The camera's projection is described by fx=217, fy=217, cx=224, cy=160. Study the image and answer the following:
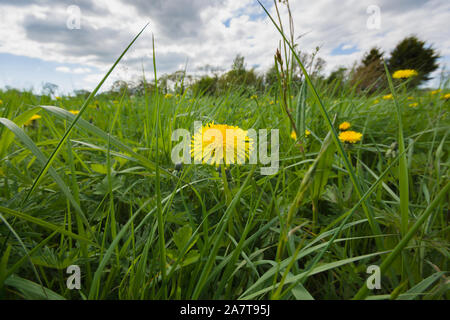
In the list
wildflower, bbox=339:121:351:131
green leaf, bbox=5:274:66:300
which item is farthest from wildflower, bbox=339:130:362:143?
green leaf, bbox=5:274:66:300

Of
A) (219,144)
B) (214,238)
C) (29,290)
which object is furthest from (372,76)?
(29,290)

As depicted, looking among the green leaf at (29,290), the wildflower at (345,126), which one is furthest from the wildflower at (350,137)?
the green leaf at (29,290)

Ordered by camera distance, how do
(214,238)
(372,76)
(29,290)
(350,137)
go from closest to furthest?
1. (29,290)
2. (214,238)
3. (350,137)
4. (372,76)

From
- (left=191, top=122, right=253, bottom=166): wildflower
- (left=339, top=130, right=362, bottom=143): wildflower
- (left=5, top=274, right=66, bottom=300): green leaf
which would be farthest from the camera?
(left=339, top=130, right=362, bottom=143): wildflower

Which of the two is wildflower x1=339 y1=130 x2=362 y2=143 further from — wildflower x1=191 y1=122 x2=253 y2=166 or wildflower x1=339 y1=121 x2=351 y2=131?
wildflower x1=191 y1=122 x2=253 y2=166

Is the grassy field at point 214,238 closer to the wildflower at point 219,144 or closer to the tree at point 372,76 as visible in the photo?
the wildflower at point 219,144

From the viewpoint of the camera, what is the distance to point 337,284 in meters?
0.56

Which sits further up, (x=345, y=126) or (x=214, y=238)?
(x=345, y=126)

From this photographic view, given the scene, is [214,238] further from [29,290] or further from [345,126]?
[345,126]

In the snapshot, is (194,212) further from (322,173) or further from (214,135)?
(322,173)

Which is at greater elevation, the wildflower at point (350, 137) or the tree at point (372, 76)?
the tree at point (372, 76)

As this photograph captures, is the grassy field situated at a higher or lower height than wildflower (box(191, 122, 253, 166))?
lower
